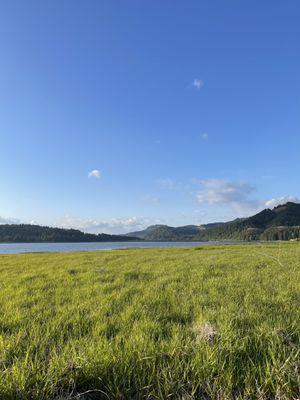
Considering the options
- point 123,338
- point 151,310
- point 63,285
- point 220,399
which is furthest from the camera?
point 63,285

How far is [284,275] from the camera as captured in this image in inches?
464

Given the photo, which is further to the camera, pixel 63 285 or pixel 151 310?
pixel 63 285

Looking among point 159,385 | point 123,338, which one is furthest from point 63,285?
point 159,385

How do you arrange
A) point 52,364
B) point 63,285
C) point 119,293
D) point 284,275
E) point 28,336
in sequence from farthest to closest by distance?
1. point 284,275
2. point 63,285
3. point 119,293
4. point 28,336
5. point 52,364

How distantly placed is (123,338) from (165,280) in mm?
6681

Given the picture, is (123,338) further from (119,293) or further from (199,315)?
(119,293)

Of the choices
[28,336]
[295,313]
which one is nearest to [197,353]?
[28,336]

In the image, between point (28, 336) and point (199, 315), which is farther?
point (199, 315)

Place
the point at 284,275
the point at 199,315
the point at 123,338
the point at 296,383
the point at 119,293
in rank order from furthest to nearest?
the point at 284,275, the point at 119,293, the point at 199,315, the point at 123,338, the point at 296,383

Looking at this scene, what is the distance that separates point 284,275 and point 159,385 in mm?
9750

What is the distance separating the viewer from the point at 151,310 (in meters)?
6.84

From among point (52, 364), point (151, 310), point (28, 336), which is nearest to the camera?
point (52, 364)

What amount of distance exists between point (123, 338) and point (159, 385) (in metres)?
1.53

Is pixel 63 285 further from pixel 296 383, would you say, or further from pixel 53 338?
pixel 296 383
